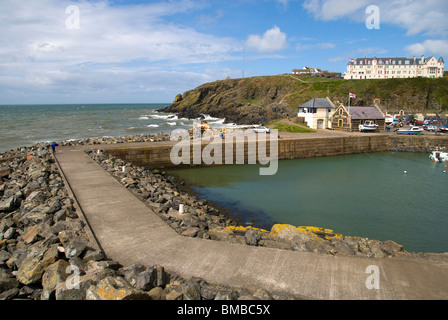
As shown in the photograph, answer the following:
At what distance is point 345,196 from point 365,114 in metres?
25.7

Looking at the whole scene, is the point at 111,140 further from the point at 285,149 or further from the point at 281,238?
the point at 281,238

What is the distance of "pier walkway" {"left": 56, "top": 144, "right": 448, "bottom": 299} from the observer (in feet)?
18.1

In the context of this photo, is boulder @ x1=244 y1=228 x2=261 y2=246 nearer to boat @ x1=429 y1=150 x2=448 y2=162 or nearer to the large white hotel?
boat @ x1=429 y1=150 x2=448 y2=162

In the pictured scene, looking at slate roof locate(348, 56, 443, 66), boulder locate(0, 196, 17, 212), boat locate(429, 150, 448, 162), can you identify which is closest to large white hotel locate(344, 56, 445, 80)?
slate roof locate(348, 56, 443, 66)

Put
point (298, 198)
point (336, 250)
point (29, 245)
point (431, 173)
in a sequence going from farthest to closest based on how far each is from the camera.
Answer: point (431, 173) < point (298, 198) < point (336, 250) < point (29, 245)

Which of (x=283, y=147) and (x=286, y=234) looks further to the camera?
(x=283, y=147)

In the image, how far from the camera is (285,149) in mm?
29344

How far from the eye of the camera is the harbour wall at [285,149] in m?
24.2

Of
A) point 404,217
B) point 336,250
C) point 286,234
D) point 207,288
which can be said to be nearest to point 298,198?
point 404,217

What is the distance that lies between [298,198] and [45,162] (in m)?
14.4

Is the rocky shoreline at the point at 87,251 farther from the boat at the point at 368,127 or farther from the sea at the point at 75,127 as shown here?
the boat at the point at 368,127

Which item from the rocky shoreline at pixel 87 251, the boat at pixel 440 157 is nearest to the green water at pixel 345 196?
the boat at pixel 440 157

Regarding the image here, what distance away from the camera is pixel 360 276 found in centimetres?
594

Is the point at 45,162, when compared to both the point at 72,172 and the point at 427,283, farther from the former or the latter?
the point at 427,283
